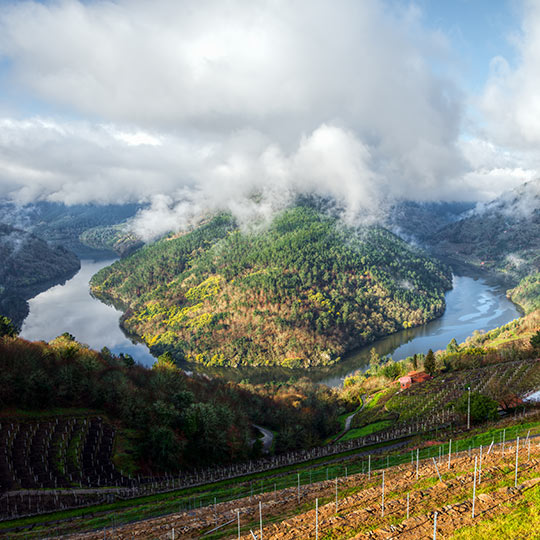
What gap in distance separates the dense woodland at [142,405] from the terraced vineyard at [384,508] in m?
26.9

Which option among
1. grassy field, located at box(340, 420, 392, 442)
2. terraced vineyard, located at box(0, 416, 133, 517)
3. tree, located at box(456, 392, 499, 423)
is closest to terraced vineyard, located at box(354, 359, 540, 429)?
grassy field, located at box(340, 420, 392, 442)

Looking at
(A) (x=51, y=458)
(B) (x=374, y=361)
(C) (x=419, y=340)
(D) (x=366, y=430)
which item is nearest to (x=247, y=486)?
(A) (x=51, y=458)

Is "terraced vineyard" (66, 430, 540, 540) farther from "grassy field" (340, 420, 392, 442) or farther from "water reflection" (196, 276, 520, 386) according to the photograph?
"water reflection" (196, 276, 520, 386)

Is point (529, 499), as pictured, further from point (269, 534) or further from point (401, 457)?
point (401, 457)

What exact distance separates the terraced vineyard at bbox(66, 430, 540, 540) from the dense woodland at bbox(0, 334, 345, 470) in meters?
26.9

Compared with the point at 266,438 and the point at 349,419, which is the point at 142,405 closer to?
the point at 266,438

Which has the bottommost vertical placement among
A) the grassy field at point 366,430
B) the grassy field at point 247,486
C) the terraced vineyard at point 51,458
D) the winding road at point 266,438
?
the winding road at point 266,438

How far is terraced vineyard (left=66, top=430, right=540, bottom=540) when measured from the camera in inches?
792

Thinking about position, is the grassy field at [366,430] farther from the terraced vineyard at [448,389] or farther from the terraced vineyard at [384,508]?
the terraced vineyard at [384,508]

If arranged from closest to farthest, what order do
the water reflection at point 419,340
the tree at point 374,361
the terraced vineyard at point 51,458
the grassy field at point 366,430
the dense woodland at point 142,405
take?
1. the terraced vineyard at point 51,458
2. the dense woodland at point 142,405
3. the grassy field at point 366,430
4. the tree at point 374,361
5. the water reflection at point 419,340

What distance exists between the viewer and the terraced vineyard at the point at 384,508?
20.1 m

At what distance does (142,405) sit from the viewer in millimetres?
62125

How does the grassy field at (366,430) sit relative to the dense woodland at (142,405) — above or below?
below

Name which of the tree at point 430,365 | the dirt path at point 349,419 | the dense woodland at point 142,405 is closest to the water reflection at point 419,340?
the dirt path at point 349,419
